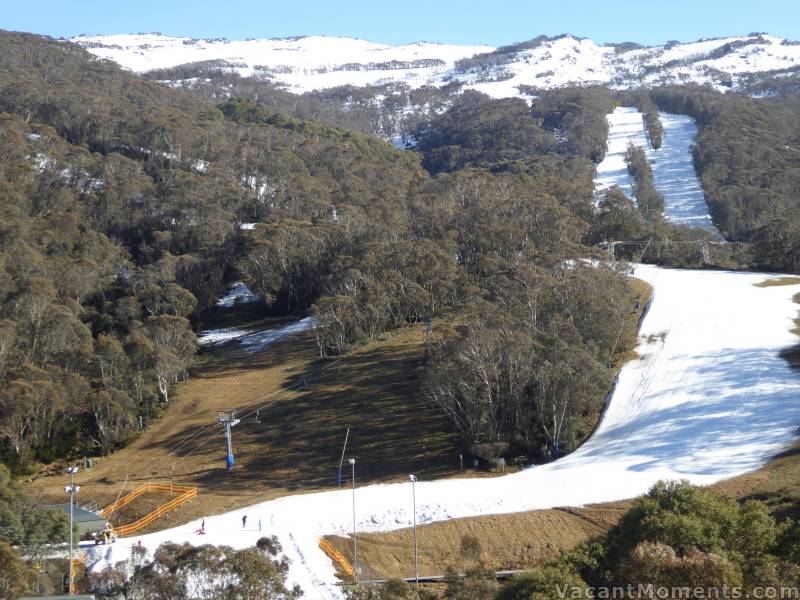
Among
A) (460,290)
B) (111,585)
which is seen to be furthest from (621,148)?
(111,585)

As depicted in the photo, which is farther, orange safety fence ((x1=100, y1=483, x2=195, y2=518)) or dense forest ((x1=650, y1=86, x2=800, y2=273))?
dense forest ((x1=650, y1=86, x2=800, y2=273))

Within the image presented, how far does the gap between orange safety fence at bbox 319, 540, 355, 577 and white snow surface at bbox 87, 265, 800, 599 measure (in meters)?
0.22

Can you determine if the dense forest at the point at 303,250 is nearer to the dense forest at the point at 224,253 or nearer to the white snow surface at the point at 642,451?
the dense forest at the point at 224,253

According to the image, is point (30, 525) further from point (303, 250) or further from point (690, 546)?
point (303, 250)

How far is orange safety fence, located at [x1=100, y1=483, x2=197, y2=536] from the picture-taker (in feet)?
87.2

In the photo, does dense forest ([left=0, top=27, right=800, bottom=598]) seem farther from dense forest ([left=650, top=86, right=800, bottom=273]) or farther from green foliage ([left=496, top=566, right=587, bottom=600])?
green foliage ([left=496, top=566, right=587, bottom=600])

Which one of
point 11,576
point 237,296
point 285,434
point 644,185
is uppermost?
point 644,185

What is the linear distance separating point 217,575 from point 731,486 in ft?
52.1

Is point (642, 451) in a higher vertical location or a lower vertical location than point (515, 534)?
higher

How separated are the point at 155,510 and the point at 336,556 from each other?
7.22m

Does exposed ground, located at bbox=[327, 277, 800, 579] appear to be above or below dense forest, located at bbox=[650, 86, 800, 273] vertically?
below

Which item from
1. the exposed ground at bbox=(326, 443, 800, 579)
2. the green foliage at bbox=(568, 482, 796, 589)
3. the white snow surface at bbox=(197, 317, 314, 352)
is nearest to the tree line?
the green foliage at bbox=(568, 482, 796, 589)

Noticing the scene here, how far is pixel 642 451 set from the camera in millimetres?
30453

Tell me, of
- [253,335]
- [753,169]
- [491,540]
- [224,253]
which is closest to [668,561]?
[491,540]
